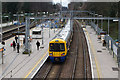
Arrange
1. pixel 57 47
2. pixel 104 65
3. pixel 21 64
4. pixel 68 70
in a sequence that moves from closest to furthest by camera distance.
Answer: pixel 68 70 < pixel 104 65 < pixel 21 64 < pixel 57 47

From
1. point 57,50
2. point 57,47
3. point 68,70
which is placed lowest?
point 68,70

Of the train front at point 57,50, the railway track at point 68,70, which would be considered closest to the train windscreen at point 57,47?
the train front at point 57,50

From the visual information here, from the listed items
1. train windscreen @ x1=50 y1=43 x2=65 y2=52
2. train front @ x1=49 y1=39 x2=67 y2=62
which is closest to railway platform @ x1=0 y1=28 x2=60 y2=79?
train front @ x1=49 y1=39 x2=67 y2=62

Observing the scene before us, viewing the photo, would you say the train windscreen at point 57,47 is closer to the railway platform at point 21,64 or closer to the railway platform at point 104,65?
the railway platform at point 21,64

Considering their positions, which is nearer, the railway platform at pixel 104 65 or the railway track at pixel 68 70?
the railway track at pixel 68 70

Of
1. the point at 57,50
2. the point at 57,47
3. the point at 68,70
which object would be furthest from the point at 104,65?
the point at 57,47

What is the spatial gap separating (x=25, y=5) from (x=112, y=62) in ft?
188

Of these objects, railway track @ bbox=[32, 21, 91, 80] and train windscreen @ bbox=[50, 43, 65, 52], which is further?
train windscreen @ bbox=[50, 43, 65, 52]

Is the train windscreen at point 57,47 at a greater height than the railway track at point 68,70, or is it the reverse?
the train windscreen at point 57,47

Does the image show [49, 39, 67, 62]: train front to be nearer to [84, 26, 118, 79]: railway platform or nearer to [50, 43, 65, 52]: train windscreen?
[50, 43, 65, 52]: train windscreen

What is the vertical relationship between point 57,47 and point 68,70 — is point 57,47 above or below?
above

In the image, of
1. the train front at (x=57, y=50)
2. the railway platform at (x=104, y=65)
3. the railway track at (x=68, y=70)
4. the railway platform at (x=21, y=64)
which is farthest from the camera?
the train front at (x=57, y=50)

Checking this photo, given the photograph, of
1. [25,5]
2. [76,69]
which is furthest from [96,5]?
[76,69]

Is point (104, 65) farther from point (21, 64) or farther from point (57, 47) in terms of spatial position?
point (21, 64)
